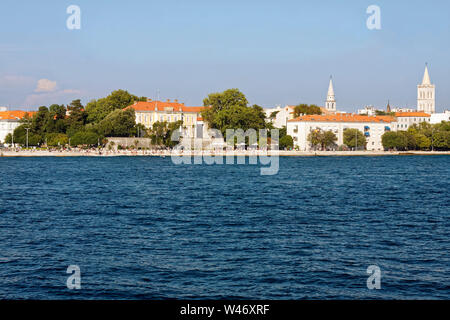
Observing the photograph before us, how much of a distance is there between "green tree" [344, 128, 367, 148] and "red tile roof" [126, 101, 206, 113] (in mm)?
24763

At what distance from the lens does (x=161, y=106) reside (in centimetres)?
8719

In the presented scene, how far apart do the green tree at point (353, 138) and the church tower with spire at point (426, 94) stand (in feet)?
196

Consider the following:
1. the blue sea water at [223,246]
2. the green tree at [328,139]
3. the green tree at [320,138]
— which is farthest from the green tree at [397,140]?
the blue sea water at [223,246]

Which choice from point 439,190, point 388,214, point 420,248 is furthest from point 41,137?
point 420,248

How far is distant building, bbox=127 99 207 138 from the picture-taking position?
84688 mm

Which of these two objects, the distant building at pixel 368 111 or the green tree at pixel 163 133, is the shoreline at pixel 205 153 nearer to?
the green tree at pixel 163 133

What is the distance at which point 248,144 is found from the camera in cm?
8238

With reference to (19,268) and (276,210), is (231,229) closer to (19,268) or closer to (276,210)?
(276,210)

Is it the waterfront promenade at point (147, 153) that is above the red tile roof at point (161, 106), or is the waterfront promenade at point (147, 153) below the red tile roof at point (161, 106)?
below

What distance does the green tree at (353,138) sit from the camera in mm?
91375
